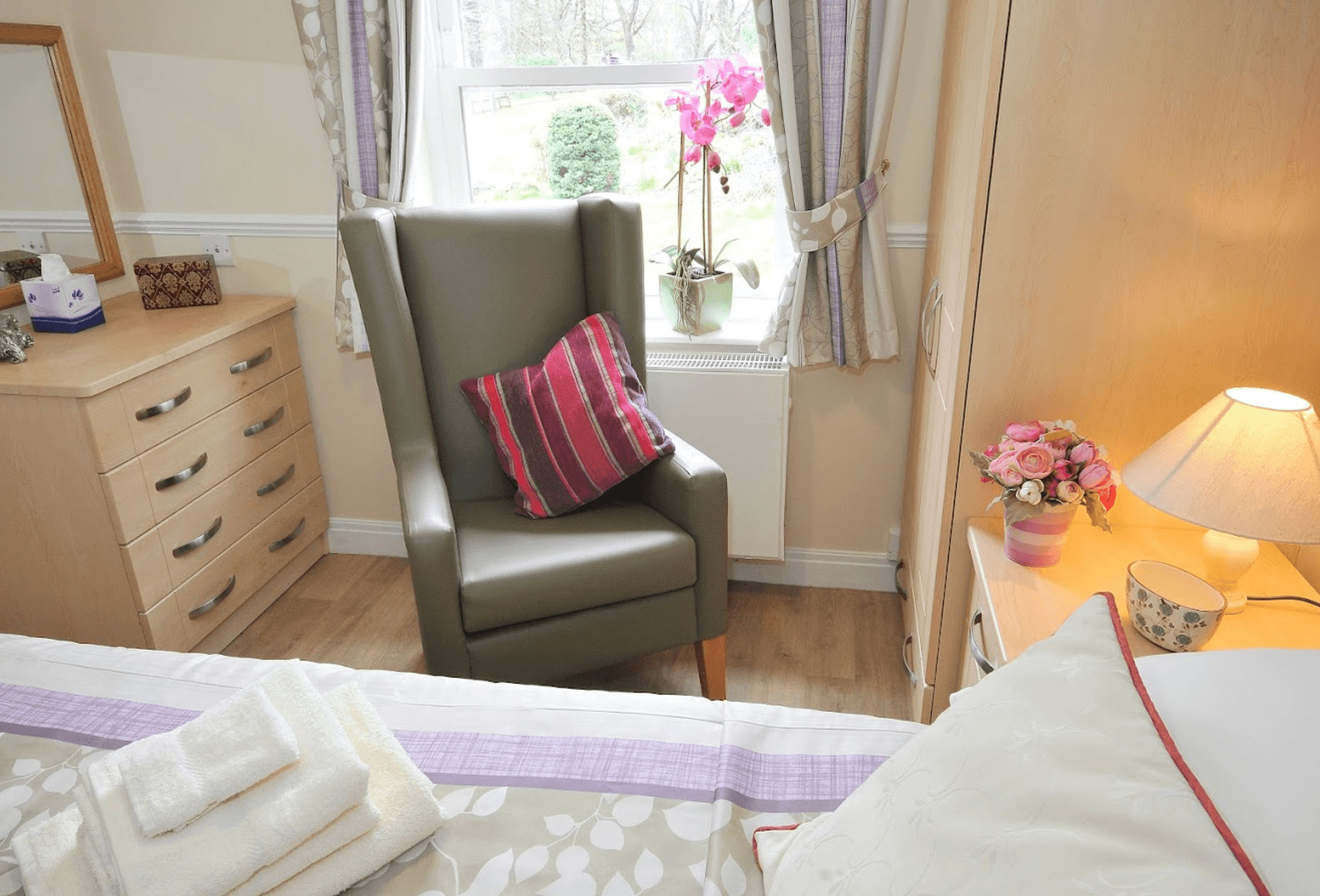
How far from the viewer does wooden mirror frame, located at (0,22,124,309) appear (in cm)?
235

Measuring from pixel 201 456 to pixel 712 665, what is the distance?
1397 millimetres

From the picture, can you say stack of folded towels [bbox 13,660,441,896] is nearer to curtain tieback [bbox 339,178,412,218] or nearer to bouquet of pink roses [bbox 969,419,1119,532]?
bouquet of pink roses [bbox 969,419,1119,532]

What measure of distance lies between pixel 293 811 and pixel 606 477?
3.99 feet

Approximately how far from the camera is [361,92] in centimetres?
236

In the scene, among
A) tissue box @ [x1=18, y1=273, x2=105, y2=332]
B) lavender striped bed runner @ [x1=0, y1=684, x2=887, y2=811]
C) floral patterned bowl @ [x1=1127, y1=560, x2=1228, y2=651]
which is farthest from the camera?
tissue box @ [x1=18, y1=273, x2=105, y2=332]

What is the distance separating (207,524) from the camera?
92.7 inches

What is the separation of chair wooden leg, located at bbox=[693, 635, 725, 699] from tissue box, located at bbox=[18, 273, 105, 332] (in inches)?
69.9

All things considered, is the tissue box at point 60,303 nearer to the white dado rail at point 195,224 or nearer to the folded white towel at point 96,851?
the white dado rail at point 195,224

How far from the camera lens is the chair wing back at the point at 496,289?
2191 millimetres

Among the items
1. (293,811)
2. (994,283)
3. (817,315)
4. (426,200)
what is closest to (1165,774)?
(293,811)

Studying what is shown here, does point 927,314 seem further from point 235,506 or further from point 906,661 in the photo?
point 235,506

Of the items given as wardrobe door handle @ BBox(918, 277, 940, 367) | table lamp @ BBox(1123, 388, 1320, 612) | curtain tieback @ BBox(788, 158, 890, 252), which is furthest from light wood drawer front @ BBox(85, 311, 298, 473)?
table lamp @ BBox(1123, 388, 1320, 612)

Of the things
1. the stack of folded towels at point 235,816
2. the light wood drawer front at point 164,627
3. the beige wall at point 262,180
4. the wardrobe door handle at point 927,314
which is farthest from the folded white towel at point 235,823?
the beige wall at point 262,180

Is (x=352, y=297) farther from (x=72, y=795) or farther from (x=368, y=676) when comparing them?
(x=72, y=795)
